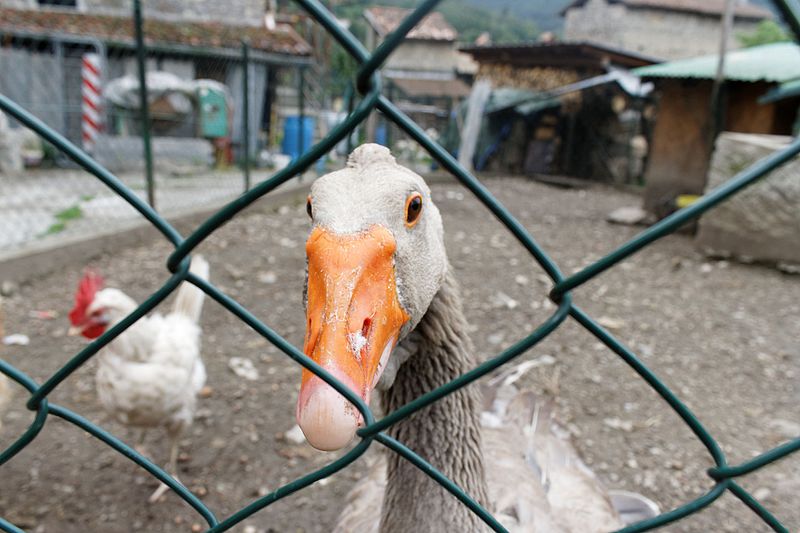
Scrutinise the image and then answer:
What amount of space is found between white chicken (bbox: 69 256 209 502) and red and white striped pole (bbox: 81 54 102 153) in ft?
22.4

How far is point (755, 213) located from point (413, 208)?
560 centimetres

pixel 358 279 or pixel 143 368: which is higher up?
pixel 358 279

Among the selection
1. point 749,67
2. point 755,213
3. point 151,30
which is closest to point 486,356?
point 755,213

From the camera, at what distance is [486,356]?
3754mm

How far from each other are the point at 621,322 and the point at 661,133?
4784mm

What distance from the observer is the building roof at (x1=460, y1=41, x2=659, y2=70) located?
12.8 metres

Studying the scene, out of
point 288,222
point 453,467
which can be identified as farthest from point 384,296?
point 288,222

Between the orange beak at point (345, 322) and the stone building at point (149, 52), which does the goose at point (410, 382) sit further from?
the stone building at point (149, 52)

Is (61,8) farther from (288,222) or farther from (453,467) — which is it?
(453,467)

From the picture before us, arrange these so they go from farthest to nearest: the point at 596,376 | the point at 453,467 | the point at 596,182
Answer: the point at 596,182 → the point at 596,376 → the point at 453,467

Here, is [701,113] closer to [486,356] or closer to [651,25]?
[486,356]

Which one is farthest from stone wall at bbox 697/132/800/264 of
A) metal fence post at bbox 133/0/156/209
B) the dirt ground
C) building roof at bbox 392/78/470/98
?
building roof at bbox 392/78/470/98

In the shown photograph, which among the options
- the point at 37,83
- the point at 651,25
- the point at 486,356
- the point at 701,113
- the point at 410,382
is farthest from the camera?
the point at 651,25

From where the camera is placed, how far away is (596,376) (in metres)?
3.55
